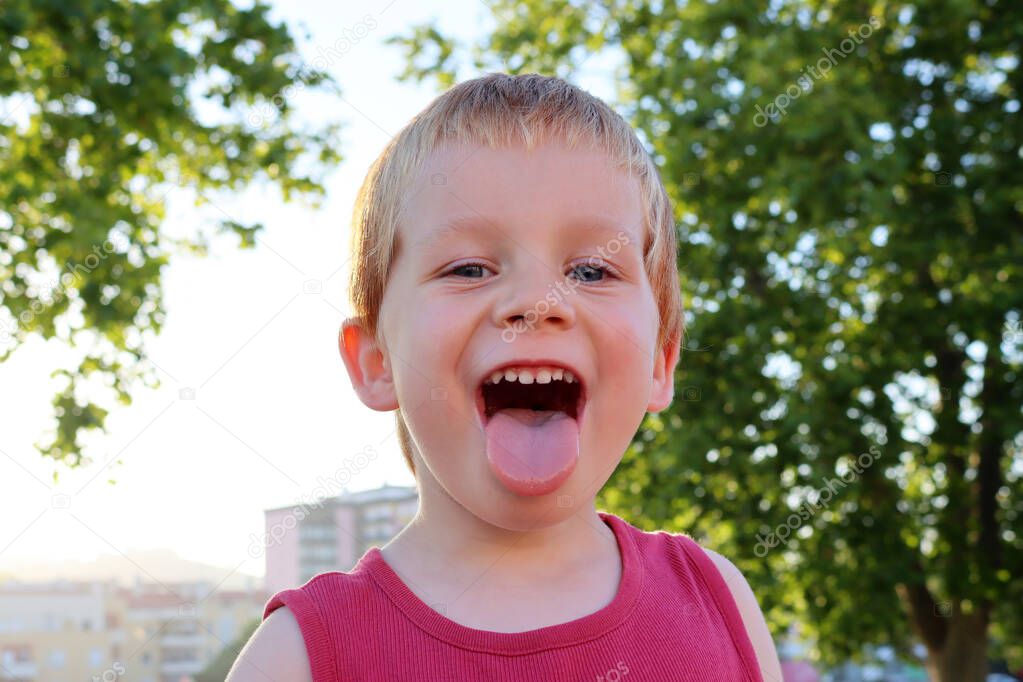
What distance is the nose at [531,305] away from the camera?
1563 mm

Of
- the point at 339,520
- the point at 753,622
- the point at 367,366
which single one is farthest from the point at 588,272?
the point at 339,520

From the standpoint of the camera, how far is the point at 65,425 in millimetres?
7582

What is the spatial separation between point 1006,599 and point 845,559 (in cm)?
167

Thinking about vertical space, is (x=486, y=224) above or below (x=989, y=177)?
above

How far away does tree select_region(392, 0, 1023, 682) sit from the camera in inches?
366

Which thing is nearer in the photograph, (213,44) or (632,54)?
(213,44)

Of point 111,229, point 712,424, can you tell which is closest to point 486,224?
point 111,229

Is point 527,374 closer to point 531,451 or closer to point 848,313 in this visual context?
point 531,451

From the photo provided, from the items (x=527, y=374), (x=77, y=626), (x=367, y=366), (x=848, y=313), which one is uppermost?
(x=527, y=374)

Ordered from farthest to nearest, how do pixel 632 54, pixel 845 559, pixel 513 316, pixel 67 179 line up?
pixel 632 54 < pixel 845 559 < pixel 67 179 < pixel 513 316

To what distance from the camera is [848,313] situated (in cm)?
1005

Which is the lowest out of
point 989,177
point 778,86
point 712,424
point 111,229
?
point 712,424

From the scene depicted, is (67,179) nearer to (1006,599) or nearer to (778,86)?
(778,86)

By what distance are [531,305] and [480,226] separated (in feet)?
0.50
